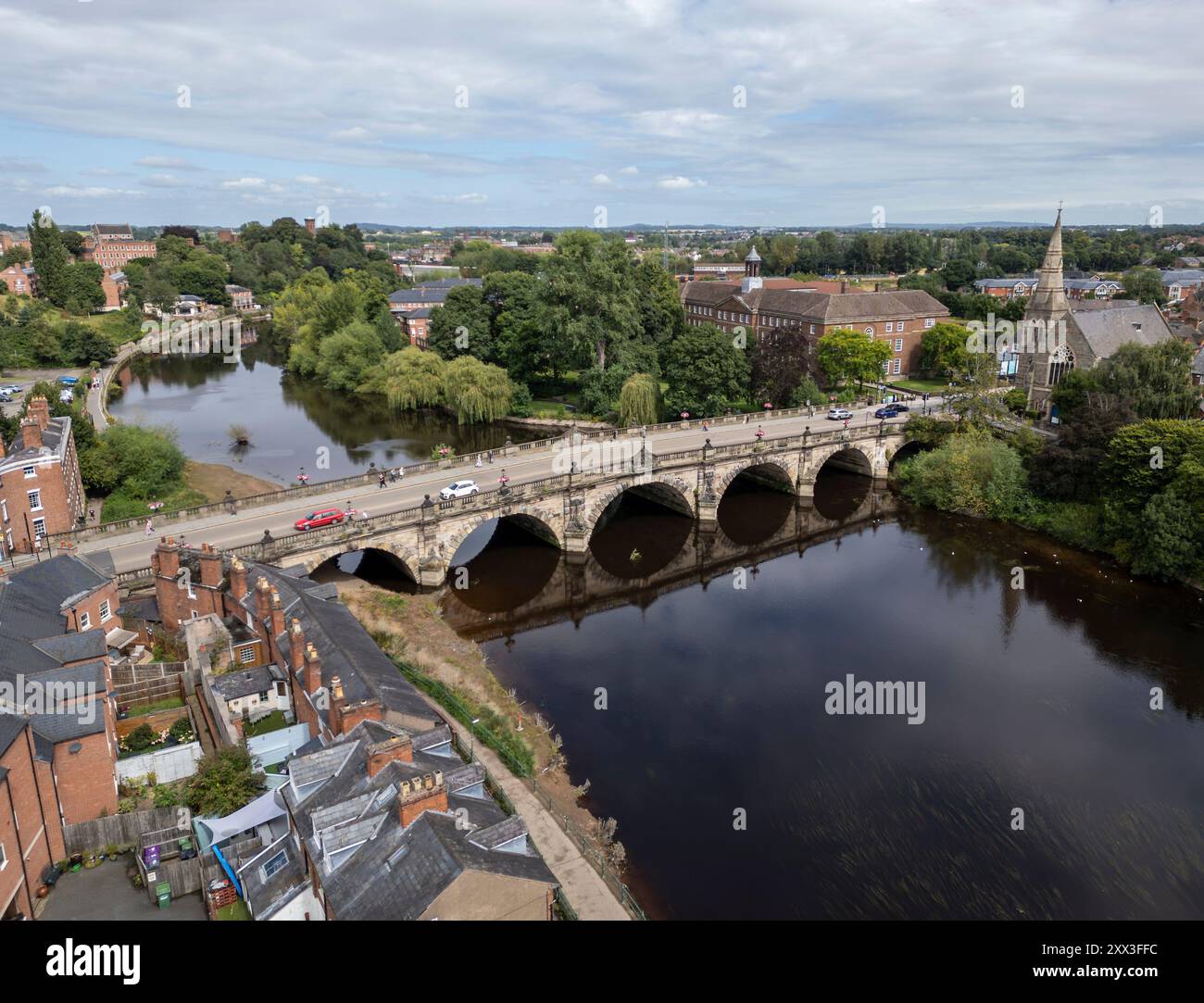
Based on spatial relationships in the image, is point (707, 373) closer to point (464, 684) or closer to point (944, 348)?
point (944, 348)

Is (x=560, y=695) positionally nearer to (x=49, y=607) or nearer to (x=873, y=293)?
(x=49, y=607)

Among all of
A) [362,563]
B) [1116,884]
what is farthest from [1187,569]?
[362,563]

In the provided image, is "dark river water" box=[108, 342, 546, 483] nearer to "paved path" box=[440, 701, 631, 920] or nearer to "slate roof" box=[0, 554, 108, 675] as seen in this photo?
"slate roof" box=[0, 554, 108, 675]

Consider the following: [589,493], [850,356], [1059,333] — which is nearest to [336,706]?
[589,493]

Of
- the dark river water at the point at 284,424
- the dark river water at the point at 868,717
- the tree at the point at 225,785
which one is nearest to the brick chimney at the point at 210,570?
the tree at the point at 225,785

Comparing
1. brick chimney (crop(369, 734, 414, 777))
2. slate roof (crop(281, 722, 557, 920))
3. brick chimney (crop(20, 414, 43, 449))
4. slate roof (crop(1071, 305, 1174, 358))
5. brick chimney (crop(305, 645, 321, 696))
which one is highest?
slate roof (crop(1071, 305, 1174, 358))

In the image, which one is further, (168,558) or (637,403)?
(637,403)

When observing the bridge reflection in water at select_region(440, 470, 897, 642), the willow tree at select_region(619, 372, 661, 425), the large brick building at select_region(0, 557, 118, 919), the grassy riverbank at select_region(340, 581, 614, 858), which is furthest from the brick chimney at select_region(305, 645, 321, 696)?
the willow tree at select_region(619, 372, 661, 425)
